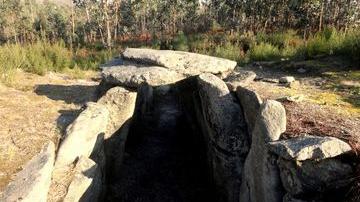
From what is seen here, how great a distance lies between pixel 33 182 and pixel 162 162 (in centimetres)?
352

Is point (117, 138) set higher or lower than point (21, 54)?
lower

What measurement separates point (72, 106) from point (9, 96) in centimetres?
109

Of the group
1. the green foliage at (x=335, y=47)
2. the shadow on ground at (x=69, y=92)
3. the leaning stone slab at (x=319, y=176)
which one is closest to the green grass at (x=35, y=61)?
the shadow on ground at (x=69, y=92)

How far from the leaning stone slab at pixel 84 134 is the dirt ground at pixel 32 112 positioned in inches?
12.2

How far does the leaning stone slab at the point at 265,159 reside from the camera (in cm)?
437

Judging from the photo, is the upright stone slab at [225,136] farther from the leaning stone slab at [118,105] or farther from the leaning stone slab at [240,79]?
the leaning stone slab at [118,105]

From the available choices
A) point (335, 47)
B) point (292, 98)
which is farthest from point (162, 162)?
point (335, 47)

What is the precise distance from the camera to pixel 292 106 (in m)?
5.64

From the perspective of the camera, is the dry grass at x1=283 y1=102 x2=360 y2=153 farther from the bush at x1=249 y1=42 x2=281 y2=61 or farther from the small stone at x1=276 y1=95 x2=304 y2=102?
the bush at x1=249 y1=42 x2=281 y2=61

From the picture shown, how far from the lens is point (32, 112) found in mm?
6703

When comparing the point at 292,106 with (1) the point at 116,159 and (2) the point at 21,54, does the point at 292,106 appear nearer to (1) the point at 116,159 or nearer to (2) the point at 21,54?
(1) the point at 116,159

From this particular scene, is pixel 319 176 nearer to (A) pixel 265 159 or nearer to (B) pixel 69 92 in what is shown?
(A) pixel 265 159

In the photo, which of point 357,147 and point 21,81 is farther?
point 21,81

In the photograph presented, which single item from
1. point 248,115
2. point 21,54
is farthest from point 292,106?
point 21,54
